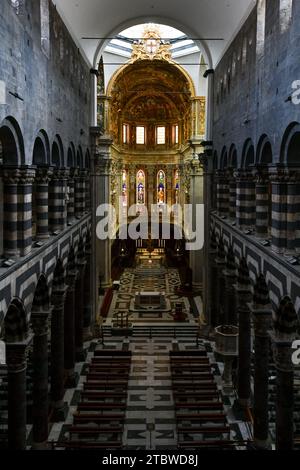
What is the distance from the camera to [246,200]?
19141 mm

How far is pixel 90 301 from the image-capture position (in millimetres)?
27750

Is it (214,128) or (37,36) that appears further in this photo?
(214,128)

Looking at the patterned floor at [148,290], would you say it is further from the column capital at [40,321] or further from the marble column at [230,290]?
the column capital at [40,321]

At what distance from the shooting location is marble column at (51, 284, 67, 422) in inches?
741

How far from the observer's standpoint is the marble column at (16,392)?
13.7 metres

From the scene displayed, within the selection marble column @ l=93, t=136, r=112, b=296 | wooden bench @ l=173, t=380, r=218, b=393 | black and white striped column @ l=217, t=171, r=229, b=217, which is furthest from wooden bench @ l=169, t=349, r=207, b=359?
marble column @ l=93, t=136, r=112, b=296

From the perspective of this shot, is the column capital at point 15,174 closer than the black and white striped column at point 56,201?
→ Yes

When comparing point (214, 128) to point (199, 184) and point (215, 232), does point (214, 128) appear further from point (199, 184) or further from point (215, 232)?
point (199, 184)

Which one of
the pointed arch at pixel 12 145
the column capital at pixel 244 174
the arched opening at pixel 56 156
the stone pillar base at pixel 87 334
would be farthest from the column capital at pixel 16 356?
the stone pillar base at pixel 87 334

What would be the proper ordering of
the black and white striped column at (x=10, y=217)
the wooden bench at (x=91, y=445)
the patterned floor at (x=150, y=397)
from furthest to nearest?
the patterned floor at (x=150, y=397)
the wooden bench at (x=91, y=445)
the black and white striped column at (x=10, y=217)

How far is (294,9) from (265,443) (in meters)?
12.2

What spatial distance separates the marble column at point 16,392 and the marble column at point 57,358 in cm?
497

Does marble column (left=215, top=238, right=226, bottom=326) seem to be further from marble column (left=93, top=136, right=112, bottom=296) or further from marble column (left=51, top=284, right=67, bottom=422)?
marble column (left=93, top=136, right=112, bottom=296)

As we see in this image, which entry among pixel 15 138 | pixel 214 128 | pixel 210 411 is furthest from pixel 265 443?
pixel 214 128
